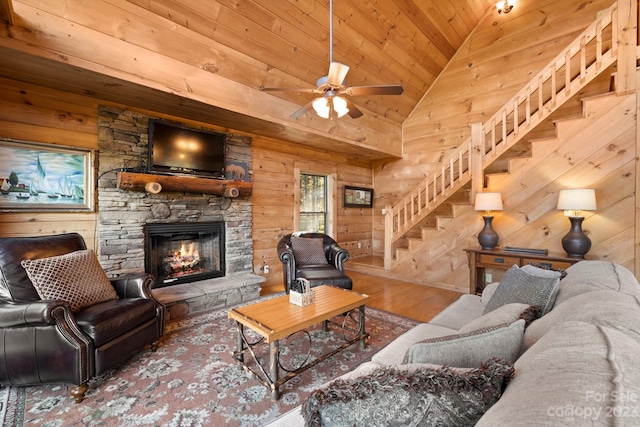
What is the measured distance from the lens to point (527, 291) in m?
1.61

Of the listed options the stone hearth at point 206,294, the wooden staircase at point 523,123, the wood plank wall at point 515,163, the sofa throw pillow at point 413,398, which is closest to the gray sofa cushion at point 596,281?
the sofa throw pillow at point 413,398

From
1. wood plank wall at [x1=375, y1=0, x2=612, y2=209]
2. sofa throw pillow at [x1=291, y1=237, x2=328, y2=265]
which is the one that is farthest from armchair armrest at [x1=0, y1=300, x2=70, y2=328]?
wood plank wall at [x1=375, y1=0, x2=612, y2=209]

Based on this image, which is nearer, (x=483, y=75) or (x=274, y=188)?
(x=274, y=188)

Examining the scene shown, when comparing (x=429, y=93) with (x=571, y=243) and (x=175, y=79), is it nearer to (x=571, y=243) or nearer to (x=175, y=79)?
(x=571, y=243)

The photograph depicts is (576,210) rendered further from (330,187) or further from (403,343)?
(330,187)

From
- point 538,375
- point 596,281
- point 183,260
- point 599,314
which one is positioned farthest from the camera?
point 183,260

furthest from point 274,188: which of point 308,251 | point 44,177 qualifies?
point 44,177

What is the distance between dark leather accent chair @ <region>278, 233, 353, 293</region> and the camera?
3.44 metres

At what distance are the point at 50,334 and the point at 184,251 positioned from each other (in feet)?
6.94

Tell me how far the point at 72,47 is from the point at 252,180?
2527mm

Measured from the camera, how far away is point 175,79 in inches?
113

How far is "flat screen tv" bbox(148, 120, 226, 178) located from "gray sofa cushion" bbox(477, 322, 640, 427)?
12.3 feet

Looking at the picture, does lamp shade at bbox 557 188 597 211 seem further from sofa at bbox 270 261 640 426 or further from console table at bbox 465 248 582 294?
sofa at bbox 270 261 640 426

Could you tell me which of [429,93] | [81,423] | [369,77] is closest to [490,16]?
[429,93]
